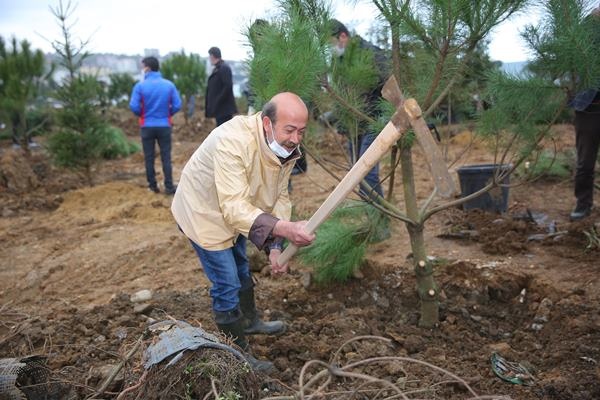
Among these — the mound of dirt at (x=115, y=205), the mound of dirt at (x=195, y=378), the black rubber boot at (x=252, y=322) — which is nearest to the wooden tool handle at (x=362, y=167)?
the mound of dirt at (x=195, y=378)

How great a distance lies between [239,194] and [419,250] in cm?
121

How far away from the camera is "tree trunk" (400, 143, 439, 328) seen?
2974 mm

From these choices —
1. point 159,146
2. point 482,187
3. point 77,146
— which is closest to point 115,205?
point 159,146

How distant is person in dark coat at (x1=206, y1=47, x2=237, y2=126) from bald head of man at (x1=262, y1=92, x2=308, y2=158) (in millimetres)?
4748

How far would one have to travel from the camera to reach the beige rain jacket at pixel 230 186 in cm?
233

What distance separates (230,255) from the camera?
273cm

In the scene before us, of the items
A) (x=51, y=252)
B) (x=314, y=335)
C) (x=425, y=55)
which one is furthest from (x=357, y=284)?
(x=51, y=252)

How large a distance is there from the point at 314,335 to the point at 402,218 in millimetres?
875

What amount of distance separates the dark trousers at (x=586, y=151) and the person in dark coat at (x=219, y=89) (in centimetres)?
418

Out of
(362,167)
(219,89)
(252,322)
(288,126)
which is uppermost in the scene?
(219,89)

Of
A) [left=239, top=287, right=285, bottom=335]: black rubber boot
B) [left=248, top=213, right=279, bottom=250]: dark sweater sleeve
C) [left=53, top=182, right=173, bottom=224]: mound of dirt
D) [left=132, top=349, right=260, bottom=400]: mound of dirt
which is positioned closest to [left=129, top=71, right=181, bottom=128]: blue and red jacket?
[left=53, top=182, right=173, bottom=224]: mound of dirt

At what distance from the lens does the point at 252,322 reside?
10.5ft

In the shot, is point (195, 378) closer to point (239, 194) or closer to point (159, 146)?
point (239, 194)

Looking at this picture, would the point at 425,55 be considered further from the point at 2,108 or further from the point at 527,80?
the point at 2,108
